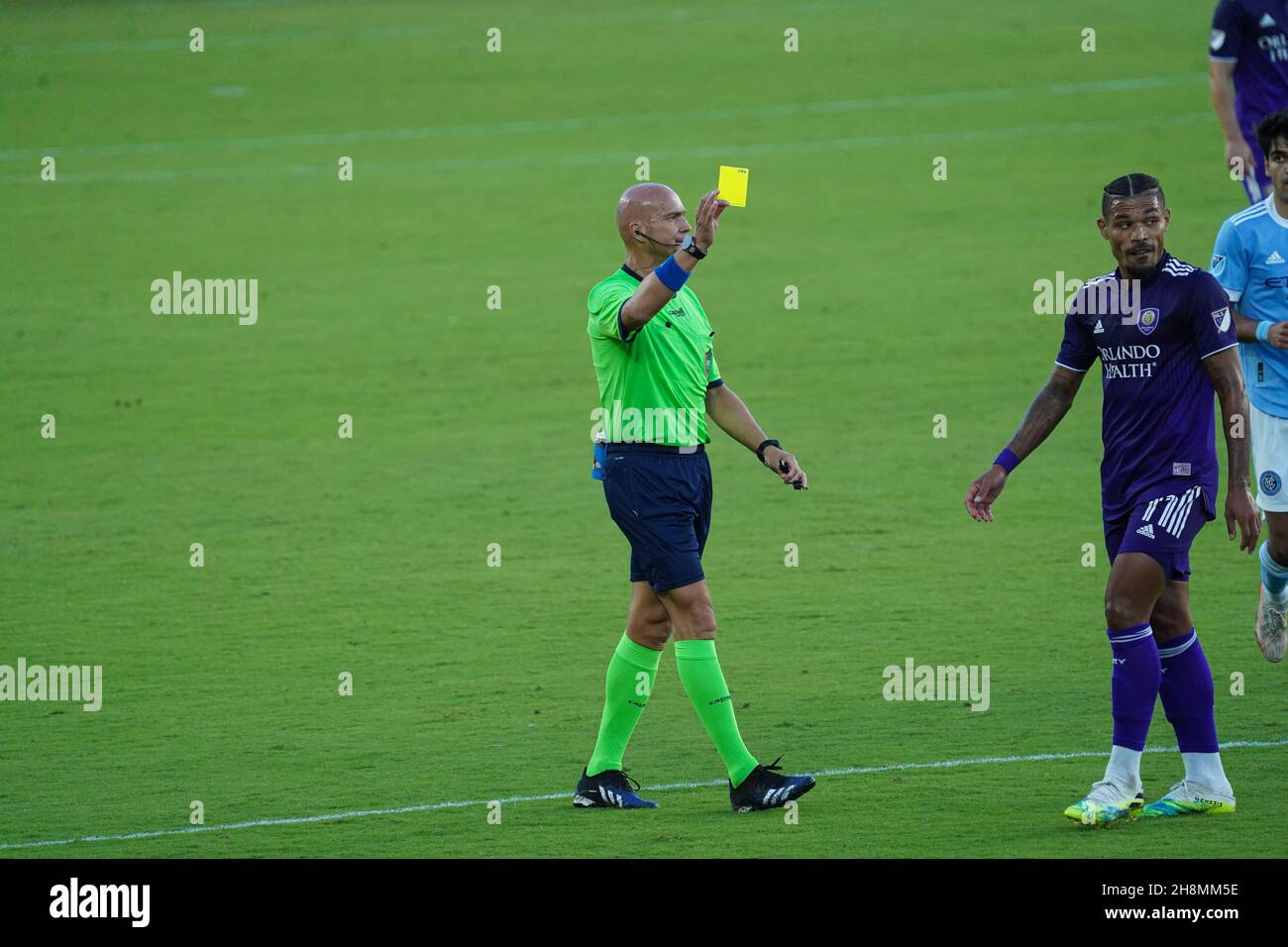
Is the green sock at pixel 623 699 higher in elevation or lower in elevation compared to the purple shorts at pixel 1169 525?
lower

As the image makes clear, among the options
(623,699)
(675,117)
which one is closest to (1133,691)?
(623,699)

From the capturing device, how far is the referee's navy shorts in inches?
305

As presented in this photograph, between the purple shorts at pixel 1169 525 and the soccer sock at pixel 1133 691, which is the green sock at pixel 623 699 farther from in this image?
the purple shorts at pixel 1169 525

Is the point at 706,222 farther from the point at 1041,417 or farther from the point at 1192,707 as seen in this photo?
the point at 1192,707

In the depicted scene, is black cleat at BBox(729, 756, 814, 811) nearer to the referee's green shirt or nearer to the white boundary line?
the white boundary line

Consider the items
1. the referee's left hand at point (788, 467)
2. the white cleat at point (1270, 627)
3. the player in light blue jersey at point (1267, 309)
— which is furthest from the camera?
the white cleat at point (1270, 627)

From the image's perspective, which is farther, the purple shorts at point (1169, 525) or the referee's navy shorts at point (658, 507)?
the referee's navy shorts at point (658, 507)

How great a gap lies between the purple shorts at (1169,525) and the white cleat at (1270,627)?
6.65ft

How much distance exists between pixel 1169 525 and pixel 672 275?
2183 mm

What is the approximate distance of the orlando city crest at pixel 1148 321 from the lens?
7359mm

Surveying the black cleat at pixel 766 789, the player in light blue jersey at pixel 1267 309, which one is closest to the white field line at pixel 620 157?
the player in light blue jersey at pixel 1267 309

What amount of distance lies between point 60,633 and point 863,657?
503 cm

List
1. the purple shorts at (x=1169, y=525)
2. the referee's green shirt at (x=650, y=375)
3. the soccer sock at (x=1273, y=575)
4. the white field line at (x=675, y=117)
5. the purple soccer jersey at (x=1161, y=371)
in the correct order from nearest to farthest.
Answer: the purple shorts at (x=1169, y=525) → the purple soccer jersey at (x=1161, y=371) → the referee's green shirt at (x=650, y=375) → the soccer sock at (x=1273, y=575) → the white field line at (x=675, y=117)

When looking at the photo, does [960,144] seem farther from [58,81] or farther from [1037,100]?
[58,81]
